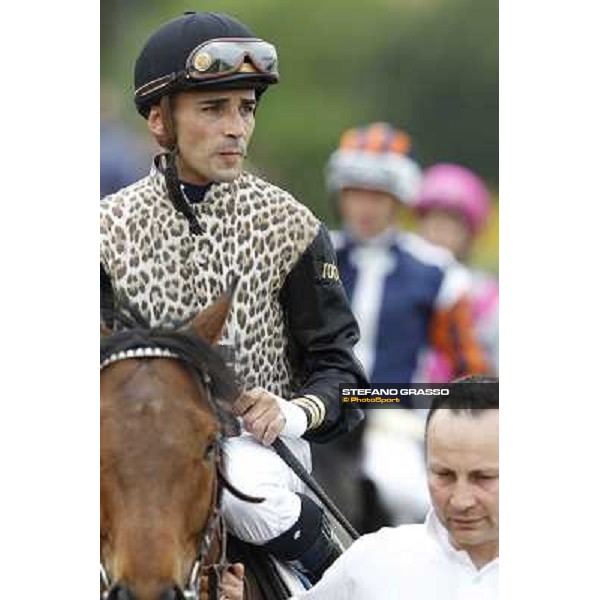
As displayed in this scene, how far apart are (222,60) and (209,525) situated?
1318 millimetres

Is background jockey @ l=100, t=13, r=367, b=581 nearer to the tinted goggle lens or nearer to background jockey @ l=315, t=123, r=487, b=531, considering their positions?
the tinted goggle lens

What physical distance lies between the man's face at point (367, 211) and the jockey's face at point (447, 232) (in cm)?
13

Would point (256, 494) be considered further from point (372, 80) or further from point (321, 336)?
point (372, 80)

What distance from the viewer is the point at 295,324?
4.17 metres

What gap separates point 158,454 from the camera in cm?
337

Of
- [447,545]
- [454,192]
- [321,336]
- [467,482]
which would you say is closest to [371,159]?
[454,192]

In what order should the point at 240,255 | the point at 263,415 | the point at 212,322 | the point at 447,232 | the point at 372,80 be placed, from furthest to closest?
the point at 447,232
the point at 372,80
the point at 240,255
the point at 263,415
the point at 212,322

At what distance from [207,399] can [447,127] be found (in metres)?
1.22

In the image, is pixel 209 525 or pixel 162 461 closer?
pixel 162 461

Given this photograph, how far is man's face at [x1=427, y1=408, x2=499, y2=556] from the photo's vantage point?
3963 mm

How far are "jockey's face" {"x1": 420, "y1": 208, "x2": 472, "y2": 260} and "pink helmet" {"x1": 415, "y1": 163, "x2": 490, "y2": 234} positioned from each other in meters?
0.05

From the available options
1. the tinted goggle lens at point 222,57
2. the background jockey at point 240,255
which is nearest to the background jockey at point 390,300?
the background jockey at point 240,255

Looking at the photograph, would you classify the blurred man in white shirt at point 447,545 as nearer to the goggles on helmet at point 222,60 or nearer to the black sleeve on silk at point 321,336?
the black sleeve on silk at point 321,336

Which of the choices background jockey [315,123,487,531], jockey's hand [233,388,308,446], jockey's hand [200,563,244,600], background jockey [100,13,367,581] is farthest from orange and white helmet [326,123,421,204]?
jockey's hand [200,563,244,600]
